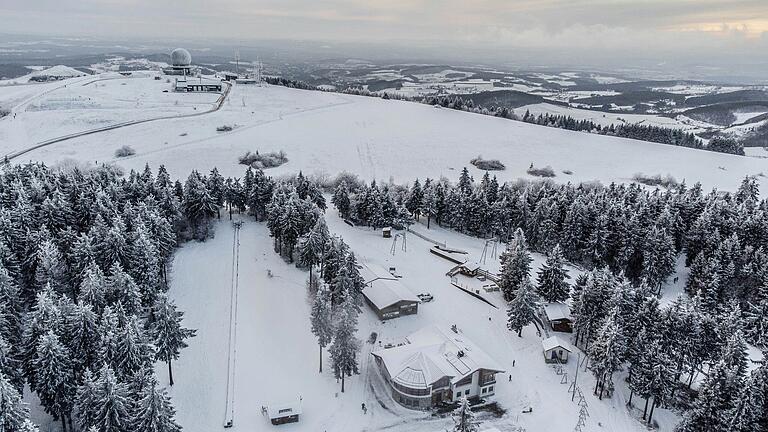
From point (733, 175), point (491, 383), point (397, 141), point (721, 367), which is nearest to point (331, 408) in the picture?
point (491, 383)

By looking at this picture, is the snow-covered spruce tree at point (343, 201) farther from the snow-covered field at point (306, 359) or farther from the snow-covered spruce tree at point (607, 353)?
the snow-covered spruce tree at point (607, 353)

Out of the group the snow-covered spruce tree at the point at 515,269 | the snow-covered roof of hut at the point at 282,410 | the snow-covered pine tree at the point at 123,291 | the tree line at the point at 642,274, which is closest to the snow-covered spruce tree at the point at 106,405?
the snow-covered roof of hut at the point at 282,410

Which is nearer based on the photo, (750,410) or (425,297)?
(750,410)

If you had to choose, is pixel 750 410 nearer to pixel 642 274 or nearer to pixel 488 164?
pixel 642 274

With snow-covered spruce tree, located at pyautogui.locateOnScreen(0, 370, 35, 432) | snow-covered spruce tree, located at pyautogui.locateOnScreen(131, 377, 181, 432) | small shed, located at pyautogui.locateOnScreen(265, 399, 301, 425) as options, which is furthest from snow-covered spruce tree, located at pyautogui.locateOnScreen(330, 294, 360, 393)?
snow-covered spruce tree, located at pyautogui.locateOnScreen(0, 370, 35, 432)

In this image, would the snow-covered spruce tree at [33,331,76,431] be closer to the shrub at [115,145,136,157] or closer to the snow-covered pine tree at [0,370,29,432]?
the snow-covered pine tree at [0,370,29,432]

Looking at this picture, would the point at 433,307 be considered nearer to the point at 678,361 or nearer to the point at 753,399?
the point at 678,361

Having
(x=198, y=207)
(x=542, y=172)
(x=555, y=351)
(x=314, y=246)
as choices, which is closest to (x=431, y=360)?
(x=555, y=351)
